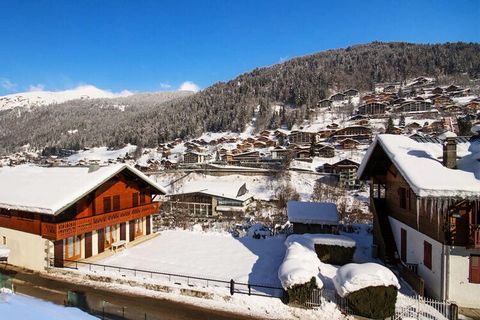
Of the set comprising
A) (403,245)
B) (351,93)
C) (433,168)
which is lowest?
(403,245)

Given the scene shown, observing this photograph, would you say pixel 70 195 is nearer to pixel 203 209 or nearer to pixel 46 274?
pixel 46 274

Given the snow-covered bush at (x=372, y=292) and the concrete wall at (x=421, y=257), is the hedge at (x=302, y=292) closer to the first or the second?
the snow-covered bush at (x=372, y=292)

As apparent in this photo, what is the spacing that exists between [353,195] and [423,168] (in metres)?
42.6

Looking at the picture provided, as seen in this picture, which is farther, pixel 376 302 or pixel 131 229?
pixel 131 229

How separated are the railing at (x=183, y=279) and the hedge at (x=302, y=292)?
67 centimetres

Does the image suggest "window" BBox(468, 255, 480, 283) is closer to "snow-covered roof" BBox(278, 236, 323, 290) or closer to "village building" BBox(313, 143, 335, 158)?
"snow-covered roof" BBox(278, 236, 323, 290)

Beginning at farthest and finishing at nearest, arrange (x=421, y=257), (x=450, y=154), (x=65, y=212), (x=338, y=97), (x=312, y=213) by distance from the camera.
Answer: (x=338, y=97) < (x=312, y=213) < (x=65, y=212) < (x=421, y=257) < (x=450, y=154)

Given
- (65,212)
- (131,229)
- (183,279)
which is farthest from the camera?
(131,229)

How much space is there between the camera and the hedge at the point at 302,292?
44.8ft

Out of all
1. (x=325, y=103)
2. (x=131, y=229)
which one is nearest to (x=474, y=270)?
(x=131, y=229)

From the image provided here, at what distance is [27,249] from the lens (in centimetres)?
1983

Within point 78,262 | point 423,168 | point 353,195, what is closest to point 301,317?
point 423,168

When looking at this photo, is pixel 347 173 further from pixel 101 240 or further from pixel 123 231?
pixel 101 240

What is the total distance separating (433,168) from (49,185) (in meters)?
23.9
